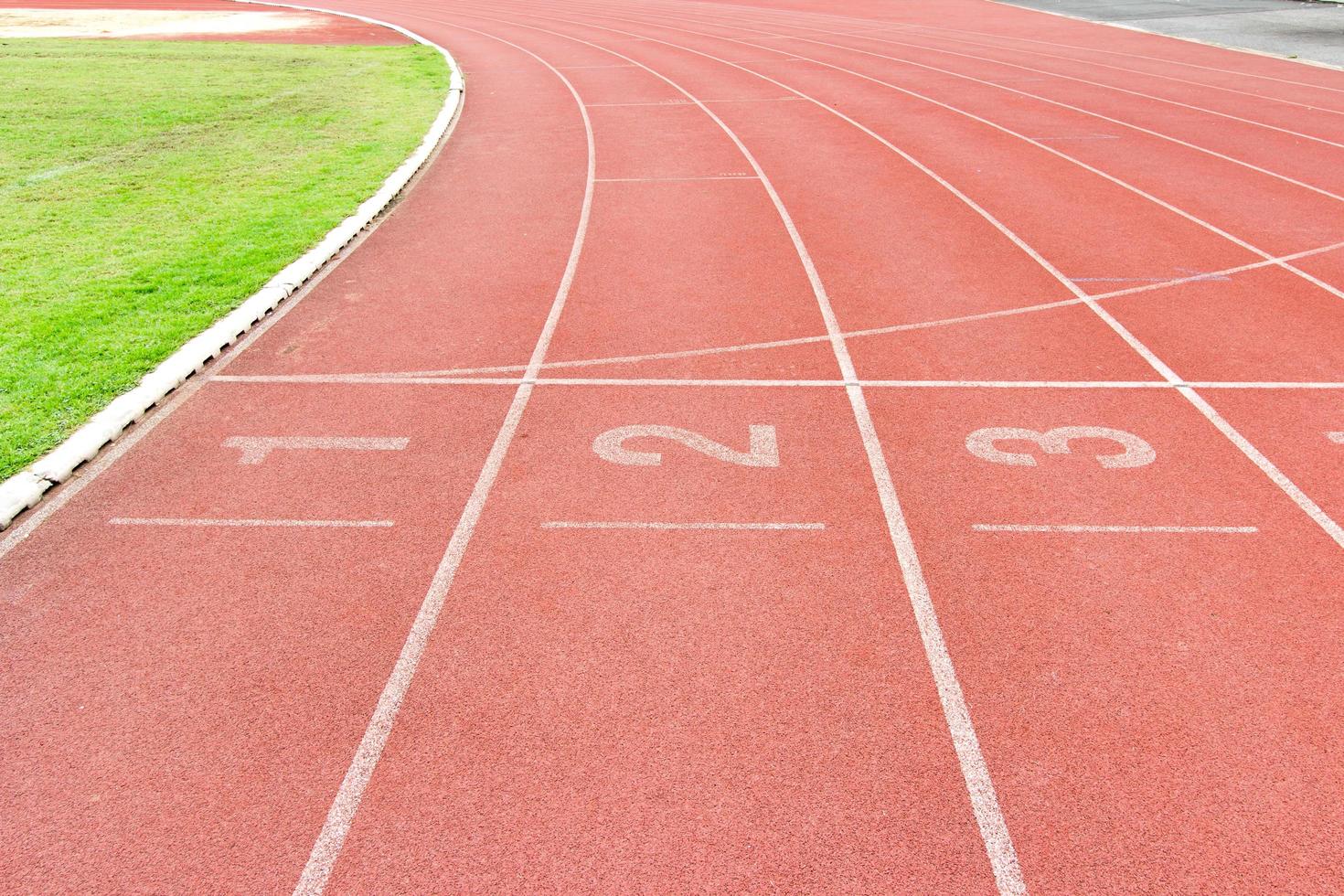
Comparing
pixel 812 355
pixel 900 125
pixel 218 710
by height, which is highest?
pixel 900 125

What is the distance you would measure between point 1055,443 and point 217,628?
16.0 feet

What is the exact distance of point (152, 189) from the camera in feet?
40.1

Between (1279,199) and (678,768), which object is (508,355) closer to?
(678,768)

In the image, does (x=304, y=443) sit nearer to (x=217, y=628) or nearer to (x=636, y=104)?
(x=217, y=628)

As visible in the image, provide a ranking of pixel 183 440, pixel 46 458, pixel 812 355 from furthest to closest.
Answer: pixel 812 355 → pixel 183 440 → pixel 46 458

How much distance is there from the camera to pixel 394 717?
14.5ft

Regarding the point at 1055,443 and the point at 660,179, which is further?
the point at 660,179

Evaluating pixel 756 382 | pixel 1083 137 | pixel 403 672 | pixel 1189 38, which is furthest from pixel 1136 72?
pixel 403 672

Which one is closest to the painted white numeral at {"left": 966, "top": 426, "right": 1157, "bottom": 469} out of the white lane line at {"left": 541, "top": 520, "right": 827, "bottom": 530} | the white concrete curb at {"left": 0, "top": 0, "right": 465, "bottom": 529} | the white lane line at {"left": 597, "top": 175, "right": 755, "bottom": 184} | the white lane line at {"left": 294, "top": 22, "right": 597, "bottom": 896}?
the white lane line at {"left": 541, "top": 520, "right": 827, "bottom": 530}

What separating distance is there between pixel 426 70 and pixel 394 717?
64.6 ft

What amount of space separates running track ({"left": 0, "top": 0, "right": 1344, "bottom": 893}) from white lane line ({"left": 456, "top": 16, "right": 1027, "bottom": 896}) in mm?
22

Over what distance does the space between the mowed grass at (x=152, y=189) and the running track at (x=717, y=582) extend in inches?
30.0

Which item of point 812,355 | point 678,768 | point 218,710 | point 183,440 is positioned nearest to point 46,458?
point 183,440

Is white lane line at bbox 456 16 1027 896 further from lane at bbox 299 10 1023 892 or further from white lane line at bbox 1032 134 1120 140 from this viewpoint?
white lane line at bbox 1032 134 1120 140
